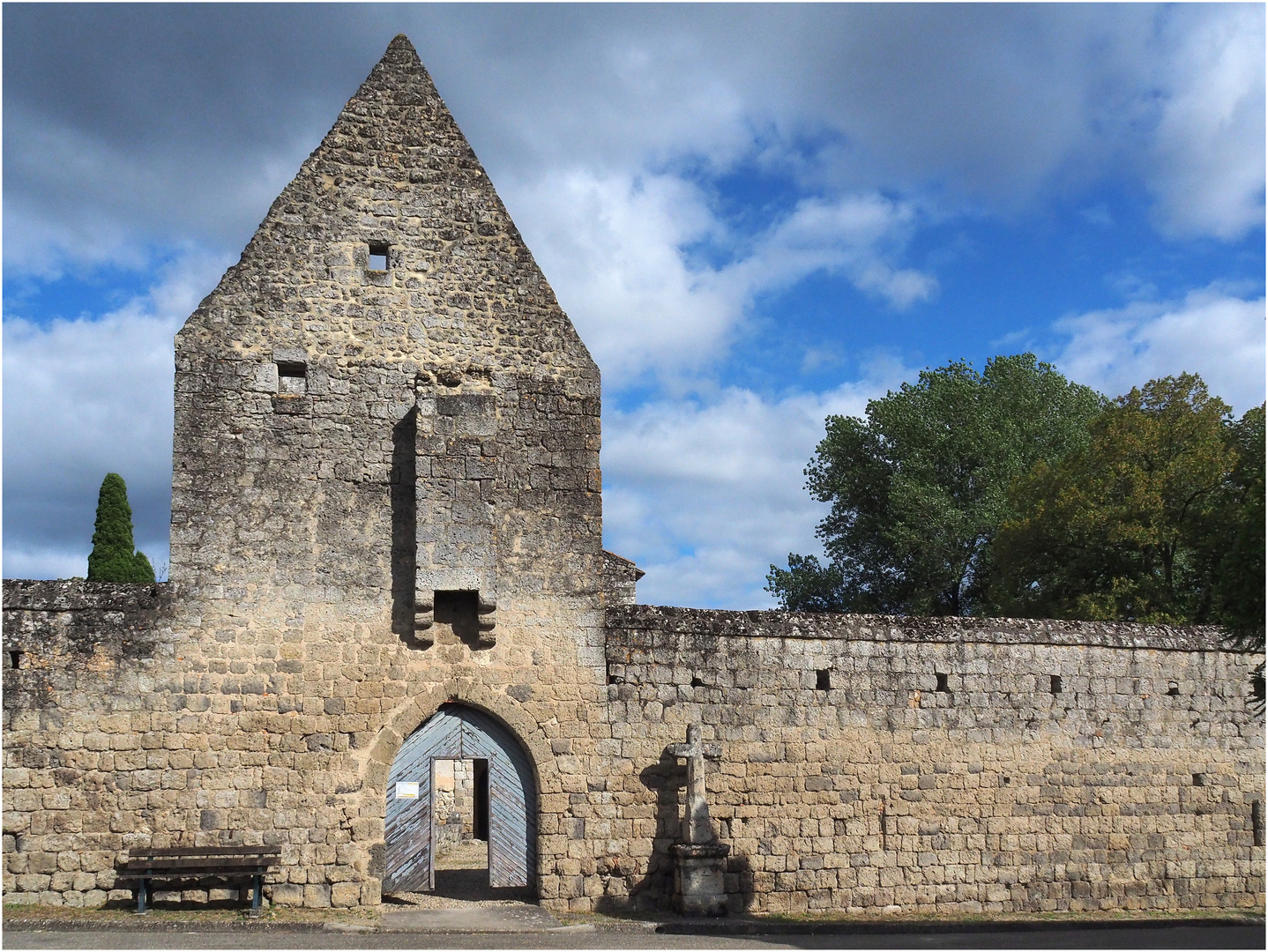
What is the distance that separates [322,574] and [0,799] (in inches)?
136

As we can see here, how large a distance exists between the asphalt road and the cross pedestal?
2.57 feet

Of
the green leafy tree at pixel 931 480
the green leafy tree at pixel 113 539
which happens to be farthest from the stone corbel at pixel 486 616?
the green leafy tree at pixel 931 480

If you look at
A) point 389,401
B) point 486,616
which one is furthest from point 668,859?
point 389,401

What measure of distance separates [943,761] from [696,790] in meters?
2.93

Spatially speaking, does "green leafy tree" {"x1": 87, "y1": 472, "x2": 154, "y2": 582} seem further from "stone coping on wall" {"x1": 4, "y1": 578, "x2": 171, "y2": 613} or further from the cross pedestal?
the cross pedestal

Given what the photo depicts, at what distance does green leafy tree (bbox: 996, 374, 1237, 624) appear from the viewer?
20016mm

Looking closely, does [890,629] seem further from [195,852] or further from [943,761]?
[195,852]

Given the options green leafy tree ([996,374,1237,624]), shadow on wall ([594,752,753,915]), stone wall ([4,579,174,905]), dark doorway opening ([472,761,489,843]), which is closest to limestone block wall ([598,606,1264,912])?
shadow on wall ([594,752,753,915])

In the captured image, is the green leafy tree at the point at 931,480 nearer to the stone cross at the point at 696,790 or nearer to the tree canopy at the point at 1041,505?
the tree canopy at the point at 1041,505

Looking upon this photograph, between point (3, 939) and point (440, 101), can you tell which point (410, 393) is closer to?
point (440, 101)

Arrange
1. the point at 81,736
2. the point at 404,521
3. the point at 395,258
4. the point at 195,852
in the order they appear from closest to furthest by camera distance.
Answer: the point at 195,852 → the point at 81,736 → the point at 404,521 → the point at 395,258

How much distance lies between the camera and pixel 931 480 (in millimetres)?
29281

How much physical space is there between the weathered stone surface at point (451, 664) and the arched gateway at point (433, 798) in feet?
0.99

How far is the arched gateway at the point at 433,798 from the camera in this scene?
1181 centimetres
